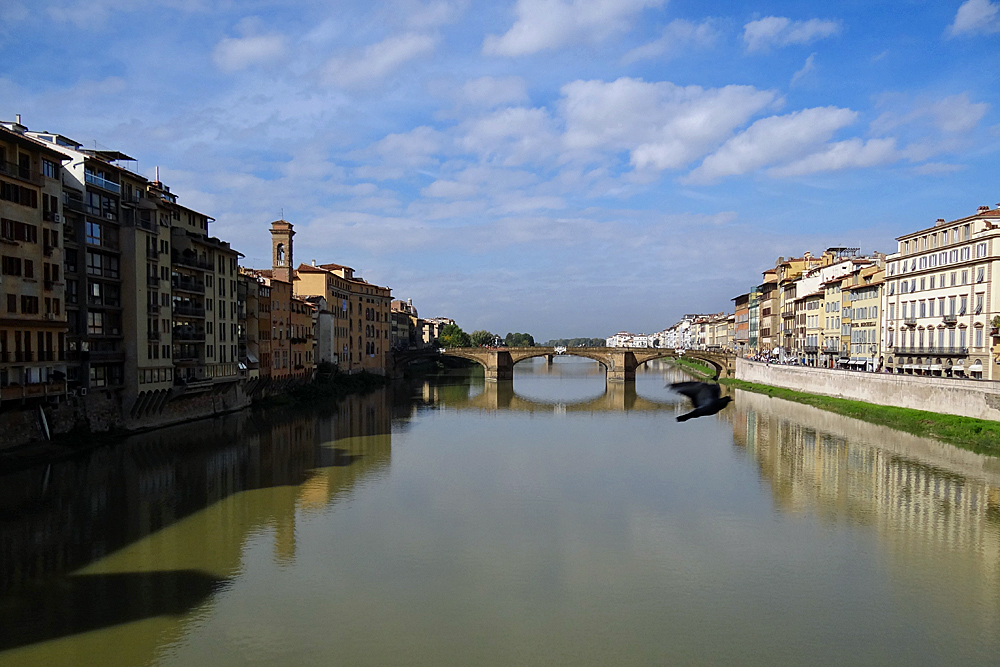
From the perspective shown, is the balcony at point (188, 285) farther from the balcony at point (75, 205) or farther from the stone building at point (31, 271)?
the stone building at point (31, 271)

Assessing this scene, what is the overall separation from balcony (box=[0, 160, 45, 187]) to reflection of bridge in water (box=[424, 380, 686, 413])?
90.1 feet

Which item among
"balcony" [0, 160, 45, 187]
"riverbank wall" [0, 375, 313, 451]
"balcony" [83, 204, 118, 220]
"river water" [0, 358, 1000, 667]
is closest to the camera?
"river water" [0, 358, 1000, 667]

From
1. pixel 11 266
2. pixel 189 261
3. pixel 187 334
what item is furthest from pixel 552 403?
pixel 11 266

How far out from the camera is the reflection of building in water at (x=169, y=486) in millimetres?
15367

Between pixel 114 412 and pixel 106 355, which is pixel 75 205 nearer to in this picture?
pixel 106 355

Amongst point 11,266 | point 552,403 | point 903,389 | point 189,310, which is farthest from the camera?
point 552,403

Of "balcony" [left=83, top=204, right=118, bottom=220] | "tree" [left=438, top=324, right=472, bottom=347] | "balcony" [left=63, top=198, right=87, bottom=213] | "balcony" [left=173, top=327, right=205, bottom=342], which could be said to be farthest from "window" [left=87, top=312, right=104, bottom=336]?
"tree" [left=438, top=324, right=472, bottom=347]

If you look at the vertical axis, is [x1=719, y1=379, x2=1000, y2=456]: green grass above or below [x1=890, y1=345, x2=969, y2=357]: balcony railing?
below

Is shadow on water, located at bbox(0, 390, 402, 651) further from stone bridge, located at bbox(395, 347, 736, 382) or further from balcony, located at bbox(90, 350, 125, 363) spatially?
stone bridge, located at bbox(395, 347, 736, 382)

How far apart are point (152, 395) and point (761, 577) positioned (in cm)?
2452

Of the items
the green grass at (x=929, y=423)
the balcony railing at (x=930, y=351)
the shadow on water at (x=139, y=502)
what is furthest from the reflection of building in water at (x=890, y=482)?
the shadow on water at (x=139, y=502)

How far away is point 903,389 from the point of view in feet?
112

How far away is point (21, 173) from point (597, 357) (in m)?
52.9

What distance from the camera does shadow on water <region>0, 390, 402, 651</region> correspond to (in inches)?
480
